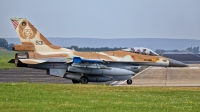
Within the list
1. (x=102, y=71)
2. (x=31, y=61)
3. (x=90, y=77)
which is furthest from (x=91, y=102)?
(x=90, y=77)

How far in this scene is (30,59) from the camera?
1271 inches

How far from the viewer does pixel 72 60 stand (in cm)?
3250

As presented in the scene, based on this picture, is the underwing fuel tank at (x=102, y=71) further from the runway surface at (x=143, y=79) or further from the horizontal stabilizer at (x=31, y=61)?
the horizontal stabilizer at (x=31, y=61)

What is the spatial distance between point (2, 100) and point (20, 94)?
2.16 meters

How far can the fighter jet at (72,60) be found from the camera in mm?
32344

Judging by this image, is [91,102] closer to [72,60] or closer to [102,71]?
[102,71]

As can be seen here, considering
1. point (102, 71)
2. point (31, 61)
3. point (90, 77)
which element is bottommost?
point (90, 77)

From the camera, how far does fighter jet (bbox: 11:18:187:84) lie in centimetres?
3234

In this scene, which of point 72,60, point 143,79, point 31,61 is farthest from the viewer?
point 143,79

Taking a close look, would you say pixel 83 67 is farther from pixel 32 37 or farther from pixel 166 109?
pixel 166 109

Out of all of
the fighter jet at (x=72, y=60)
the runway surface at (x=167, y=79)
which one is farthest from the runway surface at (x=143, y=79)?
the fighter jet at (x=72, y=60)

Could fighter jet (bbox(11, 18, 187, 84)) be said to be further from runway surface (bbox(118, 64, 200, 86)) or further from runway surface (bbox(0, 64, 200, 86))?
runway surface (bbox(118, 64, 200, 86))

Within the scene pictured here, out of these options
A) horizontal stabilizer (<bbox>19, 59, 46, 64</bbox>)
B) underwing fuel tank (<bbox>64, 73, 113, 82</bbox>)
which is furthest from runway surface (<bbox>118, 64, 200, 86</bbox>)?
horizontal stabilizer (<bbox>19, 59, 46, 64</bbox>)

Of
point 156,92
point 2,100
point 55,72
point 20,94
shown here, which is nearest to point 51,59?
point 55,72
